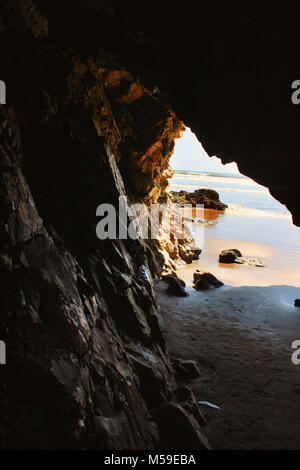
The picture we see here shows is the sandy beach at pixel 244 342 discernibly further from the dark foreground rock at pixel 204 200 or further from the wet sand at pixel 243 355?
the dark foreground rock at pixel 204 200

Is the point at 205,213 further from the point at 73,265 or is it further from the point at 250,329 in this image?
the point at 73,265

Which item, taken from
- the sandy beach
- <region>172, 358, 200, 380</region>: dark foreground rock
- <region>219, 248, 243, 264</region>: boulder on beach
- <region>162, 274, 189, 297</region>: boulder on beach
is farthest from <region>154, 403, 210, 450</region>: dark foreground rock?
<region>219, 248, 243, 264</region>: boulder on beach

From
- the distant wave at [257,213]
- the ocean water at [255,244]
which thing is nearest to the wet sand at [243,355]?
the ocean water at [255,244]

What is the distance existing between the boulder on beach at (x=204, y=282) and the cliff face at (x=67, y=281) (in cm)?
521

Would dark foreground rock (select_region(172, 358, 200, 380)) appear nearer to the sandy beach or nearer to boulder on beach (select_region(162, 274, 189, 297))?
the sandy beach

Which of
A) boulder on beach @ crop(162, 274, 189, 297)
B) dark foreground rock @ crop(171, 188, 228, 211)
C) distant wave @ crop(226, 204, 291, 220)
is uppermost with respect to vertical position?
dark foreground rock @ crop(171, 188, 228, 211)

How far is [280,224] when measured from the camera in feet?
84.0

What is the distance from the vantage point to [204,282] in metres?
12.2

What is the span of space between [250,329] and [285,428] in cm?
384

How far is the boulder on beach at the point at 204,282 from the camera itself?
1212 cm

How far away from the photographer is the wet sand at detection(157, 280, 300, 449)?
5.23 metres

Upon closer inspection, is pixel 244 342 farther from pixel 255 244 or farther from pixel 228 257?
pixel 255 244

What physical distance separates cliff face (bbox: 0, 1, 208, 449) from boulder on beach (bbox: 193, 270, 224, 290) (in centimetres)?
521

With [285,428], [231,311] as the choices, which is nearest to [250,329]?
[231,311]
